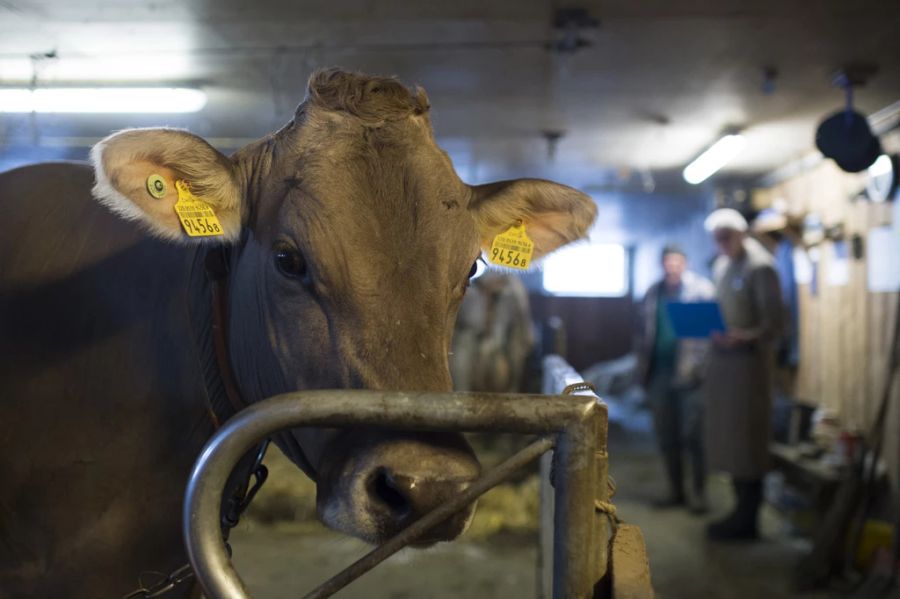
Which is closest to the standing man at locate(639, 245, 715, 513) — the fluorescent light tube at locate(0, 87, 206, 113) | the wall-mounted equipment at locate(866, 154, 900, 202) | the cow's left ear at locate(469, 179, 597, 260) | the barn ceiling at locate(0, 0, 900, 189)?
the barn ceiling at locate(0, 0, 900, 189)

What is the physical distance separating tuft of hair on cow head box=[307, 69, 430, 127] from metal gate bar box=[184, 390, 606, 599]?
0.80 metres

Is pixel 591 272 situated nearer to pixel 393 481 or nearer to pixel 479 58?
pixel 479 58

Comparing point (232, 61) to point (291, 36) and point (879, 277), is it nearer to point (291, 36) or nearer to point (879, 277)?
point (291, 36)

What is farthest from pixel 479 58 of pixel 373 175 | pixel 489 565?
pixel 373 175

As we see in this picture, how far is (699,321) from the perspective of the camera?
5371mm

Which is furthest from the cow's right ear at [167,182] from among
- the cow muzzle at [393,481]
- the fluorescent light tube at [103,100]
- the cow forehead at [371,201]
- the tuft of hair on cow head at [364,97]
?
the fluorescent light tube at [103,100]

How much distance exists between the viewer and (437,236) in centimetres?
152

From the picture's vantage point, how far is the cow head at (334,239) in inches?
53.2

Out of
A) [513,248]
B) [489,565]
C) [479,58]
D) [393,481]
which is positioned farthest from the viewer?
[489,565]

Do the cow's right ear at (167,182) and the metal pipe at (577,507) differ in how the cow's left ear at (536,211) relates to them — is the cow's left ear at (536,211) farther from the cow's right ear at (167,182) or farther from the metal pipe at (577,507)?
the metal pipe at (577,507)

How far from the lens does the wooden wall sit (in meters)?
5.42

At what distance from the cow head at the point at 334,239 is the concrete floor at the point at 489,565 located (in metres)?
2.63

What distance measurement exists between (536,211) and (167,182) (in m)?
0.93

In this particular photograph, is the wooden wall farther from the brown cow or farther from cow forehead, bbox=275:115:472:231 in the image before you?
cow forehead, bbox=275:115:472:231
